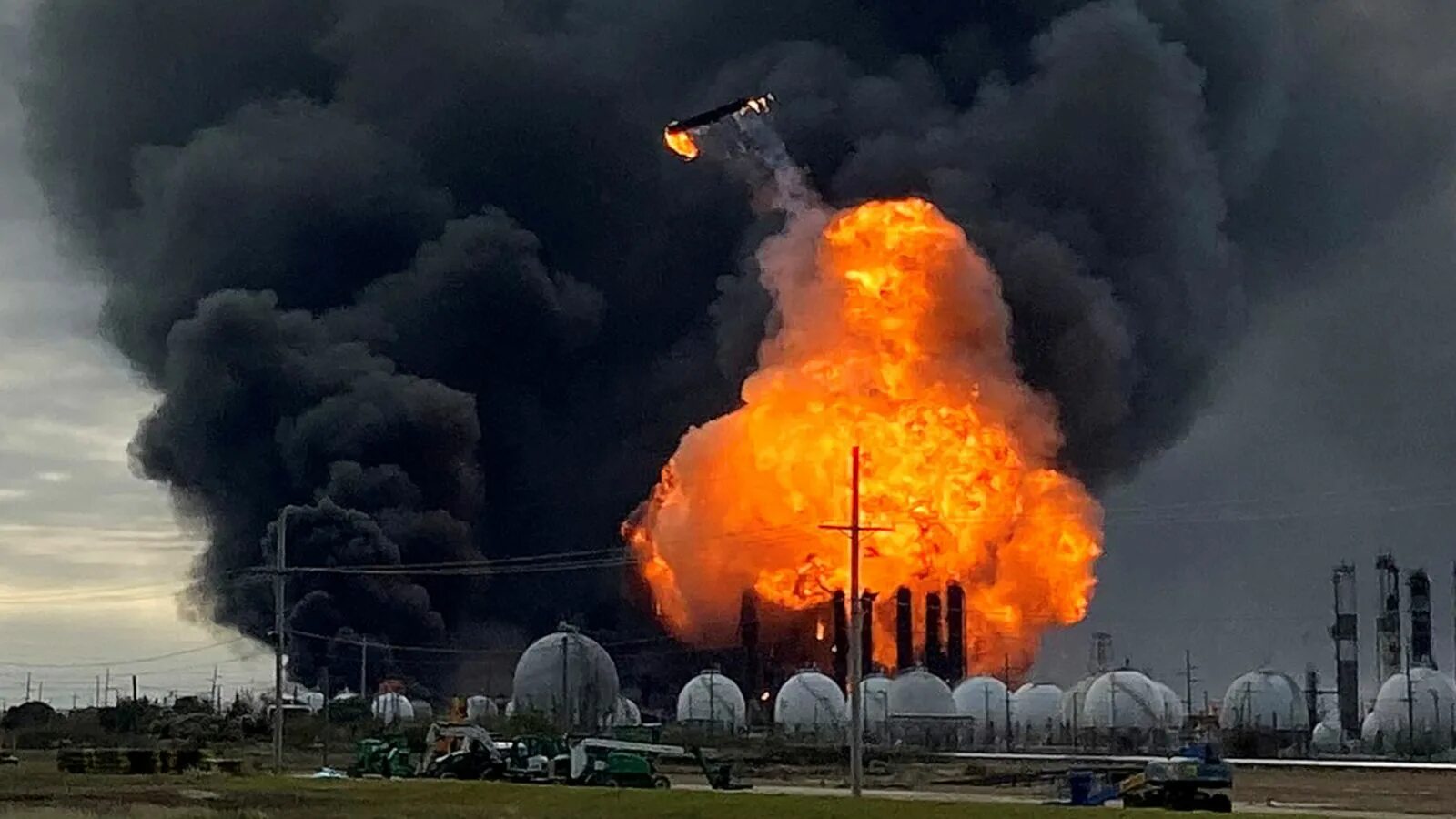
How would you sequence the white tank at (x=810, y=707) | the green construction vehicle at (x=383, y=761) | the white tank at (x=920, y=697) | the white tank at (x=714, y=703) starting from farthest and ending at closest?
1. the white tank at (x=714, y=703)
2. the white tank at (x=920, y=697)
3. the white tank at (x=810, y=707)
4. the green construction vehicle at (x=383, y=761)

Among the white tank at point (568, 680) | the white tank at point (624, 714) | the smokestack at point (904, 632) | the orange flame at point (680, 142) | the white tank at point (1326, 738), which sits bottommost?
the white tank at point (1326, 738)

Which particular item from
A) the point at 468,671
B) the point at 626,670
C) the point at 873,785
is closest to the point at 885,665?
the point at 626,670

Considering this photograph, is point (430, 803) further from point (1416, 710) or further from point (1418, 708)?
point (1418, 708)

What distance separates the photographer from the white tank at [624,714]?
388 ft

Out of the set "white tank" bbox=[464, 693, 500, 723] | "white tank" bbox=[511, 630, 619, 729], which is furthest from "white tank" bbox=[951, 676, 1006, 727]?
"white tank" bbox=[464, 693, 500, 723]

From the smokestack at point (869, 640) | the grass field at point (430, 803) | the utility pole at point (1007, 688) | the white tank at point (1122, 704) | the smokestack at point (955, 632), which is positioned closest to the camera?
the grass field at point (430, 803)

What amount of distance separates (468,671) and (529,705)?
13.9 m

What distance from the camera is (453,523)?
123312mm

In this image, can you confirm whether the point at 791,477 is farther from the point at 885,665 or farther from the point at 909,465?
the point at 885,665

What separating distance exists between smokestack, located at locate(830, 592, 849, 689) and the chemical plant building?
14cm

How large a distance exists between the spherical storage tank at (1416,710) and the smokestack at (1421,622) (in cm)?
590

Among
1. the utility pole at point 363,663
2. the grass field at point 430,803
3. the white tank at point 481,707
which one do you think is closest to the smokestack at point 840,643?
the white tank at point 481,707

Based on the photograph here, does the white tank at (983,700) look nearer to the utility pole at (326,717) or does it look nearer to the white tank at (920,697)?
the white tank at (920,697)

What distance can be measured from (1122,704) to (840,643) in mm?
18392
